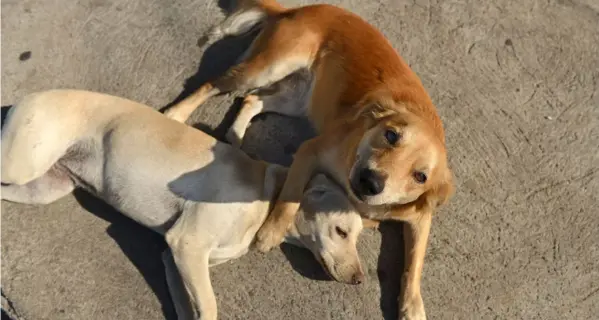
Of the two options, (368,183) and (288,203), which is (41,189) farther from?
(368,183)

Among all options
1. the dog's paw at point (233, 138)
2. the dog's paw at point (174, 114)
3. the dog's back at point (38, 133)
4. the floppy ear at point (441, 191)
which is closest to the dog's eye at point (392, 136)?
the floppy ear at point (441, 191)

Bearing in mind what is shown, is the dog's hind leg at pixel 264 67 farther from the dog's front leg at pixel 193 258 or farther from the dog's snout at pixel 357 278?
the dog's snout at pixel 357 278

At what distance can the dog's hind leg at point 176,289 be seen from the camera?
10.5 ft

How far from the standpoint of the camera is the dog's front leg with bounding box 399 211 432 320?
3.33m

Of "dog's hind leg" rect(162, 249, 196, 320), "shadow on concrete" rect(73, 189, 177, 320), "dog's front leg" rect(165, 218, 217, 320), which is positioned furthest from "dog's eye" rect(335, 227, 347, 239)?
"shadow on concrete" rect(73, 189, 177, 320)

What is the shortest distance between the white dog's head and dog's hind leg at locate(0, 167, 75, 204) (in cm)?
138

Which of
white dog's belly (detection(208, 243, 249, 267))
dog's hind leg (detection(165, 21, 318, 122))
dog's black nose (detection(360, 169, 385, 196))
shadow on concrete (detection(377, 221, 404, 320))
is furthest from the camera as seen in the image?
dog's hind leg (detection(165, 21, 318, 122))

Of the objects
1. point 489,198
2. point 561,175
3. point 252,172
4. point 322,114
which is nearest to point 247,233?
point 252,172

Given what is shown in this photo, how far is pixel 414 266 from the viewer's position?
11.1 feet

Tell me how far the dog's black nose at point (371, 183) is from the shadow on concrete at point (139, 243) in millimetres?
1324

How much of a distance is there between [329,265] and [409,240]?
0.57 m

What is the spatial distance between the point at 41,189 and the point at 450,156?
261 cm

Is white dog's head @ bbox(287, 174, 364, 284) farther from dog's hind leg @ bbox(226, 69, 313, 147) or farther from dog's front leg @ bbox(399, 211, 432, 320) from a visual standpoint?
dog's hind leg @ bbox(226, 69, 313, 147)

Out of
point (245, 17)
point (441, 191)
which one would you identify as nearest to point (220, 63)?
point (245, 17)
